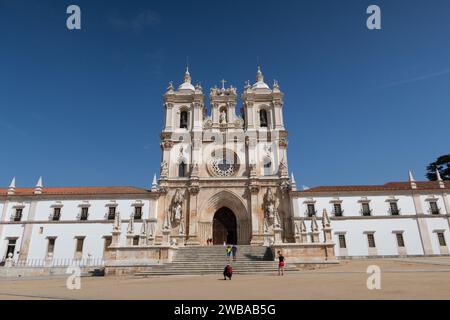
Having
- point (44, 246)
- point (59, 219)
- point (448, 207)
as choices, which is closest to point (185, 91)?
point (59, 219)

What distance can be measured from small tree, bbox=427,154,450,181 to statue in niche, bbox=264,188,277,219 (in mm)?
37049

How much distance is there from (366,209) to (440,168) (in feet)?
100.0

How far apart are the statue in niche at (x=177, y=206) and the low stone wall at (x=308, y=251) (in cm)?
1303

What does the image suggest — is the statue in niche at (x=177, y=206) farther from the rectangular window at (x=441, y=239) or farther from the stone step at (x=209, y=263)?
the rectangular window at (x=441, y=239)

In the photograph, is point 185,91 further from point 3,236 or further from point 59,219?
point 3,236

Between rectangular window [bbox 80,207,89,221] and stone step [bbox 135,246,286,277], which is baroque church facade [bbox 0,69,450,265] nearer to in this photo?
rectangular window [bbox 80,207,89,221]

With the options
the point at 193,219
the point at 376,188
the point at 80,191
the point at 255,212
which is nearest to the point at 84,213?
the point at 80,191

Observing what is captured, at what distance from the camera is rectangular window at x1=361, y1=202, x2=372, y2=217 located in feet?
103

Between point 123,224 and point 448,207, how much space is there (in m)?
34.9

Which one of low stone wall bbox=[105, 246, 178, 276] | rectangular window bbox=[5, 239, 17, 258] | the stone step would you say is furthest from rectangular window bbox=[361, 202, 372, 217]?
rectangular window bbox=[5, 239, 17, 258]

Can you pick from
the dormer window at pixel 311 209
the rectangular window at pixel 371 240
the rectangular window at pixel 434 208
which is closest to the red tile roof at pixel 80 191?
the dormer window at pixel 311 209

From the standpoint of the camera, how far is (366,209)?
104 feet

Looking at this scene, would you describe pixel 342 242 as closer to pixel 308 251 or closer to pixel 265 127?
pixel 308 251

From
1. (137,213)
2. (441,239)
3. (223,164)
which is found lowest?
(441,239)
